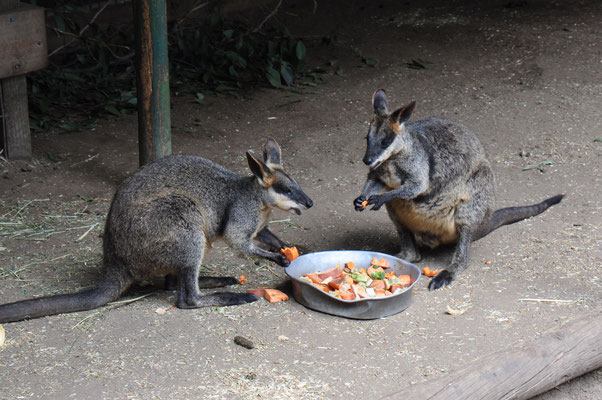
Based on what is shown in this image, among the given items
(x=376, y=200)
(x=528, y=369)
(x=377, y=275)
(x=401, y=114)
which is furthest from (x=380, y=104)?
(x=528, y=369)

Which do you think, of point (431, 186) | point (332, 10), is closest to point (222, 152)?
point (431, 186)

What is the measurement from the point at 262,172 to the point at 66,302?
1351 millimetres

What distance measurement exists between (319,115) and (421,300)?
368 cm

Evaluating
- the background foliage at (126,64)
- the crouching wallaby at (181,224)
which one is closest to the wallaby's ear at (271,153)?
the crouching wallaby at (181,224)

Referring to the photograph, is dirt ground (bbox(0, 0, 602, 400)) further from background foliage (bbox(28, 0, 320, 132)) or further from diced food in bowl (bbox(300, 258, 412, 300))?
background foliage (bbox(28, 0, 320, 132))

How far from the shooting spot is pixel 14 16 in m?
6.30

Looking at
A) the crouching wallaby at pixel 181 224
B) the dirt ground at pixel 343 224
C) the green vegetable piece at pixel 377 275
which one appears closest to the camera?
the dirt ground at pixel 343 224

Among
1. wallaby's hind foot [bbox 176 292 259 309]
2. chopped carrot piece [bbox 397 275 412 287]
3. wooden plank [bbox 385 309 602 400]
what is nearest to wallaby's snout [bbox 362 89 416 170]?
chopped carrot piece [bbox 397 275 412 287]

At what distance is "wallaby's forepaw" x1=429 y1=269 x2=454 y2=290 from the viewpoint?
486 centimetres

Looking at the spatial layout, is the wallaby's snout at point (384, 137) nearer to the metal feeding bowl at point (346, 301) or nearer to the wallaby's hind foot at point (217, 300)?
the metal feeding bowl at point (346, 301)

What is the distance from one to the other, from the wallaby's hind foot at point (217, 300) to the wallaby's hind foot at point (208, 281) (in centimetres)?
29

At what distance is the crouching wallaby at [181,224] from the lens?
436 centimetres

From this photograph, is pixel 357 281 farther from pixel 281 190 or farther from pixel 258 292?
pixel 281 190

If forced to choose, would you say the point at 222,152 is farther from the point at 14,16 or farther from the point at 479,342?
the point at 479,342
